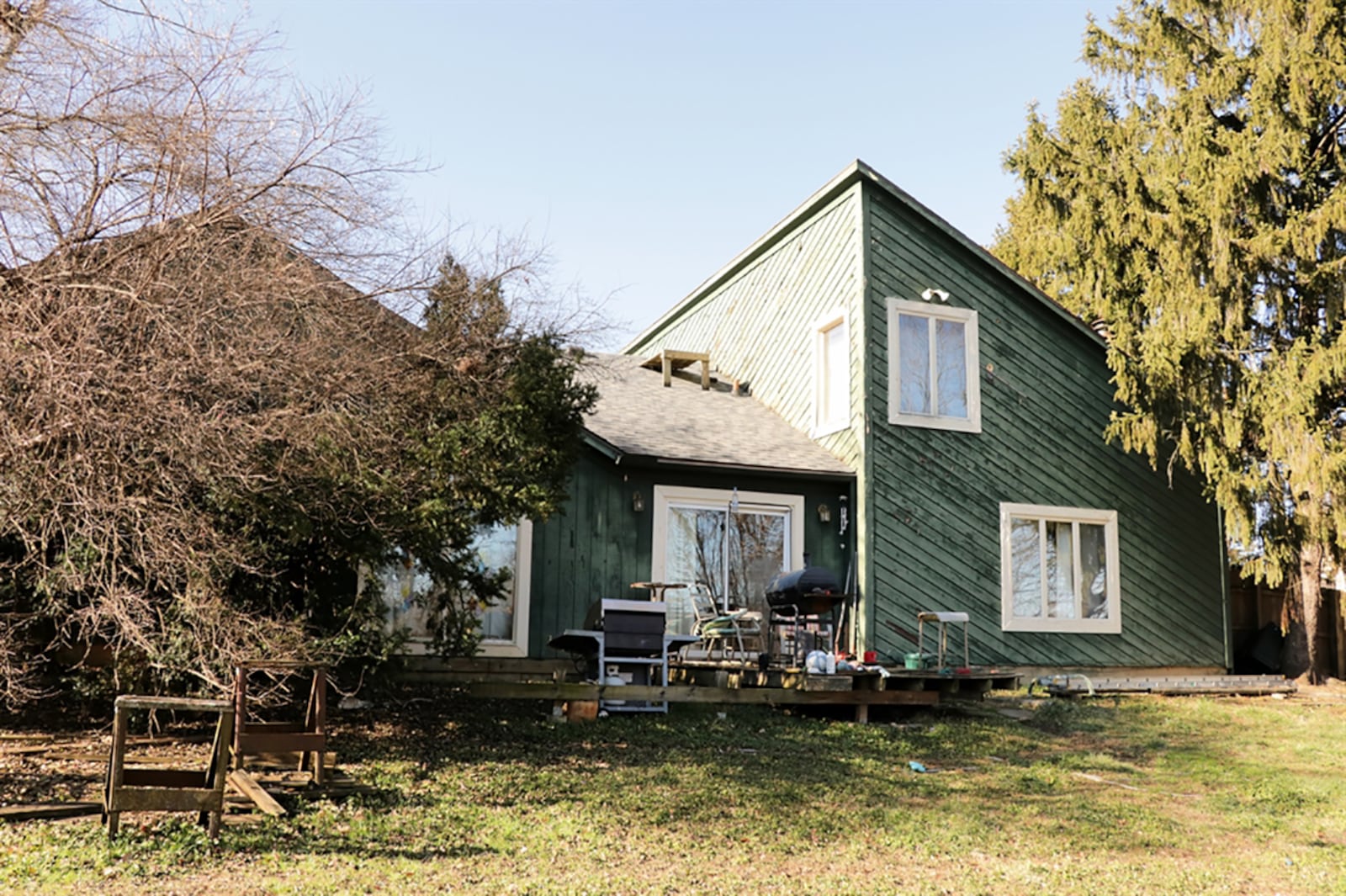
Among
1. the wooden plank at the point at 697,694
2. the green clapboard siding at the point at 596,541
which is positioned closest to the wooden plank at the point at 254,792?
the wooden plank at the point at 697,694

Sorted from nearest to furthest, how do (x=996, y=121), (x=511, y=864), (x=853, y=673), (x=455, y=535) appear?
(x=511, y=864)
(x=455, y=535)
(x=853, y=673)
(x=996, y=121)

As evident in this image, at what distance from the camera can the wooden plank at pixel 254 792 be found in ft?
19.3

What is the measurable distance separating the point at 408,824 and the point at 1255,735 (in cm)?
818

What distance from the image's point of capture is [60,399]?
19.7 ft

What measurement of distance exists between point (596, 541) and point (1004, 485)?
487 cm

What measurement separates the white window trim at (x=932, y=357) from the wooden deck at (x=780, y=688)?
297cm

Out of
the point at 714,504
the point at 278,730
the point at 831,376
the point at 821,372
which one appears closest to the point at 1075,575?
the point at 831,376

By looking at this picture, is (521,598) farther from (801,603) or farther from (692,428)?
(692,428)

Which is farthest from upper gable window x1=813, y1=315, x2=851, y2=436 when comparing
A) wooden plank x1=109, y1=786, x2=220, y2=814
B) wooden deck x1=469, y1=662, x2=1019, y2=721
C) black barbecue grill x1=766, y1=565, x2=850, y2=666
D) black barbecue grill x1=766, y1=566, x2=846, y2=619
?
wooden plank x1=109, y1=786, x2=220, y2=814

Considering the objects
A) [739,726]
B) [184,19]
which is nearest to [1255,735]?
[739,726]

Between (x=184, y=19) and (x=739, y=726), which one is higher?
(x=184, y=19)

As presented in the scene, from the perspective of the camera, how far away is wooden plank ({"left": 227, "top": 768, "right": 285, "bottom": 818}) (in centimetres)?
588

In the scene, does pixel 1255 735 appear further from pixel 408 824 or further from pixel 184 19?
pixel 184 19

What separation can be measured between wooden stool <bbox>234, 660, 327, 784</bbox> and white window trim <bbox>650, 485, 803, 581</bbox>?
547 cm
